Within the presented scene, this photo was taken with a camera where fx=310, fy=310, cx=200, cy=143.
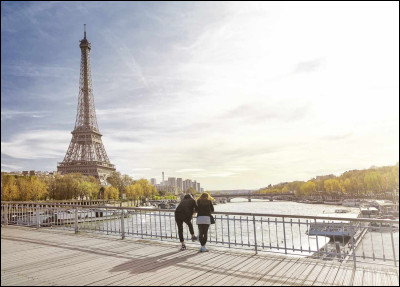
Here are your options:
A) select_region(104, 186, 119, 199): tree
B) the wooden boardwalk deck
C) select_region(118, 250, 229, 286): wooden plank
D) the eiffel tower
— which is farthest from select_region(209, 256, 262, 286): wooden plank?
select_region(104, 186, 119, 199): tree

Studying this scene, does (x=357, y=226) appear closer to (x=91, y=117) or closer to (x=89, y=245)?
(x=89, y=245)

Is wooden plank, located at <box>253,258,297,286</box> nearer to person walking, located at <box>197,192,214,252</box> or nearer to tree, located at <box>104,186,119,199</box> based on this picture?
person walking, located at <box>197,192,214,252</box>

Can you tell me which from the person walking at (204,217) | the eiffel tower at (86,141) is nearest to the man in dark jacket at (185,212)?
the person walking at (204,217)

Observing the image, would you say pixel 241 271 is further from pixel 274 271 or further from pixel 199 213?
pixel 199 213

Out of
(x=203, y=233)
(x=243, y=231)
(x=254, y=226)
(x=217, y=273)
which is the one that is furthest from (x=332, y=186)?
(x=217, y=273)

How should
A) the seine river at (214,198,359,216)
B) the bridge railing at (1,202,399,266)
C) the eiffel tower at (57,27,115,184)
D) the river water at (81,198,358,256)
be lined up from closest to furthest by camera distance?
1. the bridge railing at (1,202,399,266)
2. the river water at (81,198,358,256)
3. the seine river at (214,198,359,216)
4. the eiffel tower at (57,27,115,184)

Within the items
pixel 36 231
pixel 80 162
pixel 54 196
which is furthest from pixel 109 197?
pixel 36 231

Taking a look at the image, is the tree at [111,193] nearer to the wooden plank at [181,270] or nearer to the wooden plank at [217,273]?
the wooden plank at [181,270]
